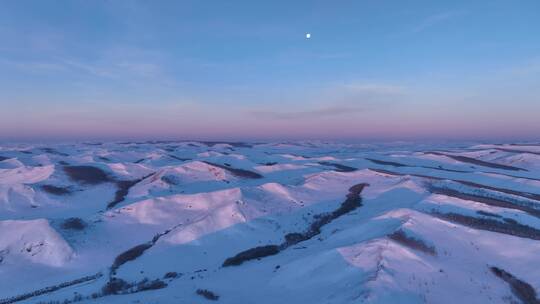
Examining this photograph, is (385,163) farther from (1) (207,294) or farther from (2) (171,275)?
(1) (207,294)

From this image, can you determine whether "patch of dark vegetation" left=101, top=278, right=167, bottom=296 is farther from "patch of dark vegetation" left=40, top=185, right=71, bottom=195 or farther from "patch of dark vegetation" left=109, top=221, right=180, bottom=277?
"patch of dark vegetation" left=40, top=185, right=71, bottom=195

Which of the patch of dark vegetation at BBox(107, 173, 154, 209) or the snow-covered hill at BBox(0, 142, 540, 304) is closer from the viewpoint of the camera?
the snow-covered hill at BBox(0, 142, 540, 304)

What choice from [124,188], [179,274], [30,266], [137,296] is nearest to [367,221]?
[179,274]

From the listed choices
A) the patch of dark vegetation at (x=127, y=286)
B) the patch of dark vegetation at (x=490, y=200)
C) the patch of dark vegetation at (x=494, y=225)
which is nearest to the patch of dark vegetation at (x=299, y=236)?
the patch of dark vegetation at (x=127, y=286)

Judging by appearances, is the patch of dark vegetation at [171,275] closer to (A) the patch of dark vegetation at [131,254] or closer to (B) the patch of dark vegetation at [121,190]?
(A) the patch of dark vegetation at [131,254]

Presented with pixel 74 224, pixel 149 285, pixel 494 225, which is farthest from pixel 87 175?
pixel 494 225

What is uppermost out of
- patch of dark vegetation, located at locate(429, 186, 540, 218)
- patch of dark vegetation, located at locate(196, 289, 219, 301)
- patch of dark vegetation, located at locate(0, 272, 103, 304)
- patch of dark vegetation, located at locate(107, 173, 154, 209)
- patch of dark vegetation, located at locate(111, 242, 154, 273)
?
patch of dark vegetation, located at locate(429, 186, 540, 218)

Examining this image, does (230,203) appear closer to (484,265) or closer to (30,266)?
(30,266)

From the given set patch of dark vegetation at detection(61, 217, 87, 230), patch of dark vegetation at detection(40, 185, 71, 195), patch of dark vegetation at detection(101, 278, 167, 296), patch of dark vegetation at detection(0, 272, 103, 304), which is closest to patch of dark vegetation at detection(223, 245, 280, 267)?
patch of dark vegetation at detection(101, 278, 167, 296)
